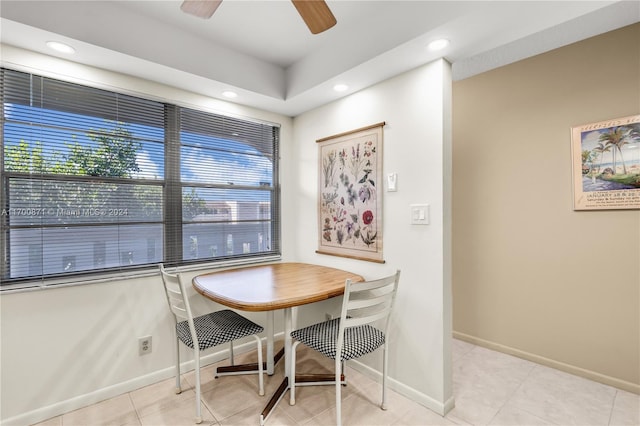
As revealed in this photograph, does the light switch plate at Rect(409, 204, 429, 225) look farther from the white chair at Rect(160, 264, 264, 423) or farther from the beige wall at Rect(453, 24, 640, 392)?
the white chair at Rect(160, 264, 264, 423)

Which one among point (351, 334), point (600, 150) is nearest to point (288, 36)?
point (351, 334)

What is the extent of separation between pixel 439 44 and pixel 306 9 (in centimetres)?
88

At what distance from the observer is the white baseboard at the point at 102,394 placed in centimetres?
184

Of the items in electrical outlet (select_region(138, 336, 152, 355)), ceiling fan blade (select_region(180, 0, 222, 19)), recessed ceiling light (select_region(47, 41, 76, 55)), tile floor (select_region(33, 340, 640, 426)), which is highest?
Answer: recessed ceiling light (select_region(47, 41, 76, 55))

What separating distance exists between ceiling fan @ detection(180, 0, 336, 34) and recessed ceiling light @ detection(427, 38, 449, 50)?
0.68 m

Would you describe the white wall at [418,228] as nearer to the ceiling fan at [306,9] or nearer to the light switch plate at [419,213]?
the light switch plate at [419,213]

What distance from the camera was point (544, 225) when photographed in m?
2.51

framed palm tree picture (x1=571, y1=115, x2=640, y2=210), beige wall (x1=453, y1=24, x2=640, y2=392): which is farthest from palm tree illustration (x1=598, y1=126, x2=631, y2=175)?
beige wall (x1=453, y1=24, x2=640, y2=392)

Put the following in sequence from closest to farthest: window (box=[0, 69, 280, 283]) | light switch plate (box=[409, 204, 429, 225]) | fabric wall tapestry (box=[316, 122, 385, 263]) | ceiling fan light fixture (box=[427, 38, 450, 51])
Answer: ceiling fan light fixture (box=[427, 38, 450, 51]) < window (box=[0, 69, 280, 283]) < light switch plate (box=[409, 204, 429, 225]) < fabric wall tapestry (box=[316, 122, 385, 263])

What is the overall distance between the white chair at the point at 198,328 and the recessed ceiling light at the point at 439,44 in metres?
2.05

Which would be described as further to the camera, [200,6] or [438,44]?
[438,44]

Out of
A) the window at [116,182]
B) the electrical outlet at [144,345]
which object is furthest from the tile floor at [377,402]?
the window at [116,182]

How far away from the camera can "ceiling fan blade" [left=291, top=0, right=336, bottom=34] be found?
134cm

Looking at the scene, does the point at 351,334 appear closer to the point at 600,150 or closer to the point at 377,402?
the point at 377,402
